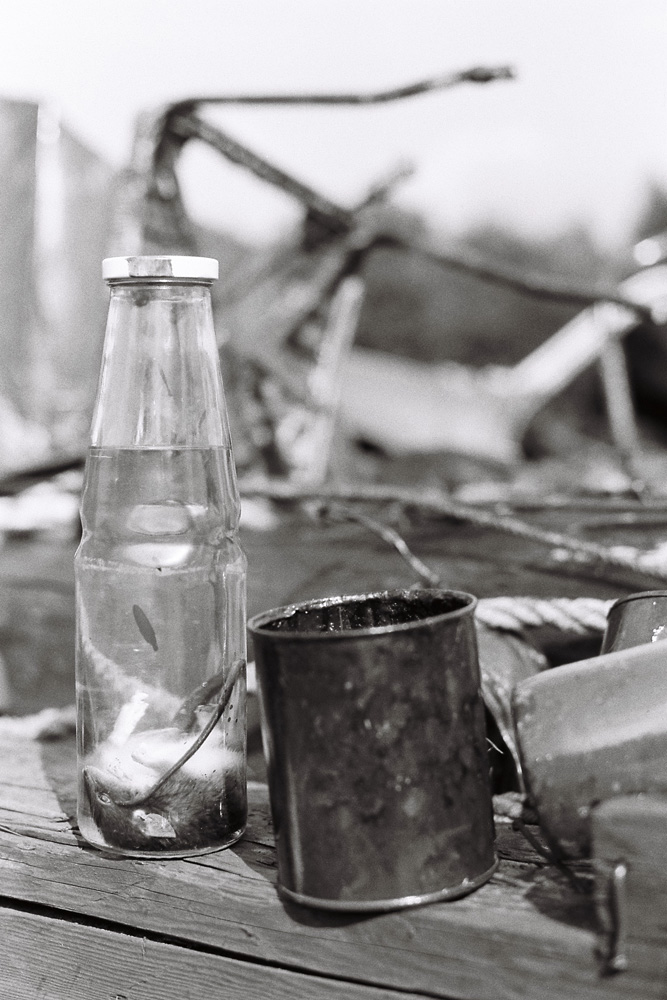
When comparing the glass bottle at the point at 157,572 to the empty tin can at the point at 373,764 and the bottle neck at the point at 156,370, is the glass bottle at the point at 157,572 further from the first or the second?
the empty tin can at the point at 373,764

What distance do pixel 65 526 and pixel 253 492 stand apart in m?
0.52

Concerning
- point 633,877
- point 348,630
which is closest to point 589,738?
point 633,877

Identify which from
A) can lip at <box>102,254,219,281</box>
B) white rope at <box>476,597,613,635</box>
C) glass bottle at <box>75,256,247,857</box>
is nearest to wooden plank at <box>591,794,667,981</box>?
glass bottle at <box>75,256,247,857</box>

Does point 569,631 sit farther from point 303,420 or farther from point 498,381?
point 498,381

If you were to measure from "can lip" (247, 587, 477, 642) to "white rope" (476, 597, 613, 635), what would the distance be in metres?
0.34

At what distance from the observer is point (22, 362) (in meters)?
3.51

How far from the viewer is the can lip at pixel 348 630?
1.00m

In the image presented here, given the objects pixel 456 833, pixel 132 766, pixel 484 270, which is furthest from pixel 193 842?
pixel 484 270

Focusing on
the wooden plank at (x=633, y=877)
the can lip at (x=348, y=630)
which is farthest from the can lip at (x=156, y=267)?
the wooden plank at (x=633, y=877)

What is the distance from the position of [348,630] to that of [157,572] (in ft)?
0.70

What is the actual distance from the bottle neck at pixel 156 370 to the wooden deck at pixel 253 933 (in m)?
0.47

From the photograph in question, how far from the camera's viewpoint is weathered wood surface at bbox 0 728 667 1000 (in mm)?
Result: 978

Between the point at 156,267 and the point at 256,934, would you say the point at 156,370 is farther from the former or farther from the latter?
the point at 256,934

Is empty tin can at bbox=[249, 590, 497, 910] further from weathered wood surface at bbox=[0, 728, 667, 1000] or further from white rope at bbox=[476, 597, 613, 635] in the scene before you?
white rope at bbox=[476, 597, 613, 635]
